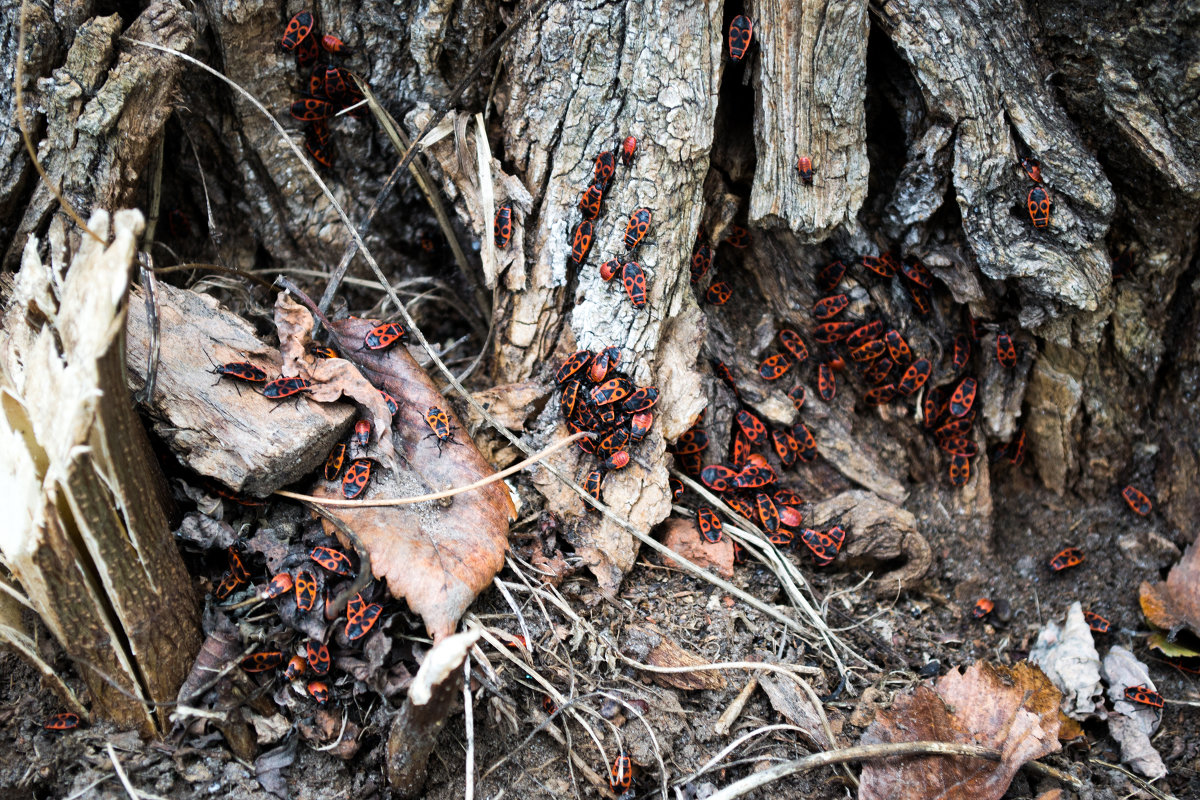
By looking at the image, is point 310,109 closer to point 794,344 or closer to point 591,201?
point 591,201

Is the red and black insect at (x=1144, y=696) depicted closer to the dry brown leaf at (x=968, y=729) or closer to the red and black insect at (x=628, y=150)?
the dry brown leaf at (x=968, y=729)

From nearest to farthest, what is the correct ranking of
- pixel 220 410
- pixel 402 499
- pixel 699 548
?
pixel 220 410 → pixel 402 499 → pixel 699 548

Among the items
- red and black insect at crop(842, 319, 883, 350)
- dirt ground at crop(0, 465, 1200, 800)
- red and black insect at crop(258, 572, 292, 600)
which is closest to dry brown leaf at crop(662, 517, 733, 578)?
dirt ground at crop(0, 465, 1200, 800)

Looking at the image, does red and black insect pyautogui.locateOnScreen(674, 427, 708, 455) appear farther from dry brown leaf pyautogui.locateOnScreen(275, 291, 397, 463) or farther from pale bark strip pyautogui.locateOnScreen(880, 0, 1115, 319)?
pale bark strip pyautogui.locateOnScreen(880, 0, 1115, 319)

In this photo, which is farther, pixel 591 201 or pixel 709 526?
pixel 709 526

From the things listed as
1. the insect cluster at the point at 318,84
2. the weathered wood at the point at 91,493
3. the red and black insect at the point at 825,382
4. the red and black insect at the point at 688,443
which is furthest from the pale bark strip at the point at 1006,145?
the weathered wood at the point at 91,493

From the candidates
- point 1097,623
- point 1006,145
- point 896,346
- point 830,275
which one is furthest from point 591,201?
point 1097,623
